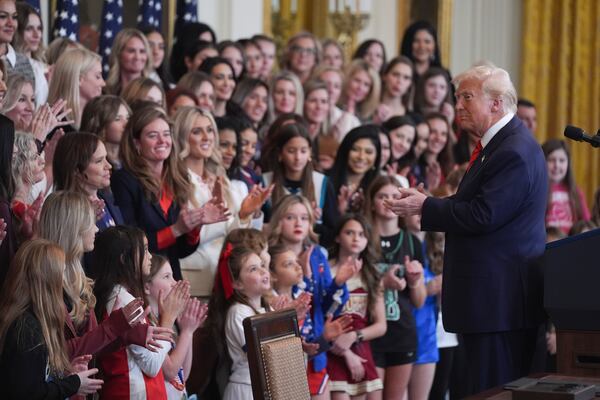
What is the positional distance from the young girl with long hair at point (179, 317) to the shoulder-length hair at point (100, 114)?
1033 millimetres

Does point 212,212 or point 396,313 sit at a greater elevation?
point 212,212

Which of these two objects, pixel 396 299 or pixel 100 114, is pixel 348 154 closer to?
pixel 396 299

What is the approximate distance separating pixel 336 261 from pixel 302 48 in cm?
293

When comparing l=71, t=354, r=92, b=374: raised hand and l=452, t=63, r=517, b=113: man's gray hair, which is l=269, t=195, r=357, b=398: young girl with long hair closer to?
l=452, t=63, r=517, b=113: man's gray hair

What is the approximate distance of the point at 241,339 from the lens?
5453 millimetres

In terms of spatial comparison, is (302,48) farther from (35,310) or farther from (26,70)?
(35,310)

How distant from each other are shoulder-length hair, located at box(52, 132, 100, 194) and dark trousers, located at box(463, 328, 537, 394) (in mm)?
1747

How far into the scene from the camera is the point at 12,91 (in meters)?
5.73

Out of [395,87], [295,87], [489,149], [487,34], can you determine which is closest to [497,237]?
[489,149]

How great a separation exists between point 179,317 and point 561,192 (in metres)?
4.17

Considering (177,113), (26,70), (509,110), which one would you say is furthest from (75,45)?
(509,110)

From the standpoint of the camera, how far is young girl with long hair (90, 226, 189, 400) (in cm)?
476

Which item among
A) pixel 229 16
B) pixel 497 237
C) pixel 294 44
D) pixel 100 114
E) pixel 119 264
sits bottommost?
pixel 119 264

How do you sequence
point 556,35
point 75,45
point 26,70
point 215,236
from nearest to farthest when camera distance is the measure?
point 215,236 → point 26,70 → point 75,45 → point 556,35
